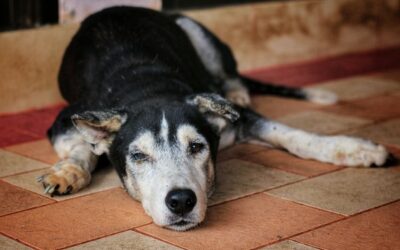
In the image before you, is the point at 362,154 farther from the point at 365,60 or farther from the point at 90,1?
the point at 365,60

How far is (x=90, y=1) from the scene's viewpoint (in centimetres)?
625

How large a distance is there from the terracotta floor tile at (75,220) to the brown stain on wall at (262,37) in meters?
A: 1.96

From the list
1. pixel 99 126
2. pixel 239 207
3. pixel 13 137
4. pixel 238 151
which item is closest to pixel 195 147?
pixel 239 207

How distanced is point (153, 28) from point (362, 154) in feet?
5.19

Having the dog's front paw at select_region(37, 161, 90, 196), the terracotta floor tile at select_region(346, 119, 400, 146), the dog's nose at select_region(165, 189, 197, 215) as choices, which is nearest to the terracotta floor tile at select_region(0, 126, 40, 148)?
the dog's front paw at select_region(37, 161, 90, 196)

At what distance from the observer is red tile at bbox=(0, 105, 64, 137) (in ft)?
18.4

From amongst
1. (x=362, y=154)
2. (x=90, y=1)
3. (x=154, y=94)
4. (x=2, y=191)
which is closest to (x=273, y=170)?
(x=362, y=154)

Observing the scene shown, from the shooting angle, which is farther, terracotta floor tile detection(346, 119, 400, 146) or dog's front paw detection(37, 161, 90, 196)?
terracotta floor tile detection(346, 119, 400, 146)

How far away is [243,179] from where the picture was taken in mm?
4602

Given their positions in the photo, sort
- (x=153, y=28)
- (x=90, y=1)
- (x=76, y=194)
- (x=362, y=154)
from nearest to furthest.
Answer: (x=76, y=194)
(x=362, y=154)
(x=153, y=28)
(x=90, y=1)

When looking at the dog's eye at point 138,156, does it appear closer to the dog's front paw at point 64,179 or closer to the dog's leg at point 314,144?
the dog's front paw at point 64,179

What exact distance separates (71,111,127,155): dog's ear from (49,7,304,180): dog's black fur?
0.17 ft

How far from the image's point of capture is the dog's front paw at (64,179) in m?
4.25

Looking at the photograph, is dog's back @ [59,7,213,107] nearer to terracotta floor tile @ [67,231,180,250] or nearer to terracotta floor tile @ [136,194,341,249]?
terracotta floor tile @ [136,194,341,249]
